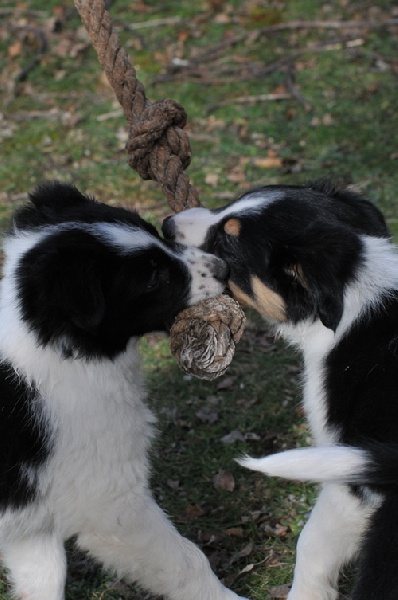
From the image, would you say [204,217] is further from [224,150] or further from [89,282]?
[224,150]

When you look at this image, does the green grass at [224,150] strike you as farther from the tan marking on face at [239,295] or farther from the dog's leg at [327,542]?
the tan marking on face at [239,295]

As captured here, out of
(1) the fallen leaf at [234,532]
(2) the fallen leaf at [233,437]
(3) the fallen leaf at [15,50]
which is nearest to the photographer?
(1) the fallen leaf at [234,532]

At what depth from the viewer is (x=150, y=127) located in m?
4.26

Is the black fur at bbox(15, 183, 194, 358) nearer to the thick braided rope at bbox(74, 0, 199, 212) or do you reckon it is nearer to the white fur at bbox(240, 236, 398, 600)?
the white fur at bbox(240, 236, 398, 600)

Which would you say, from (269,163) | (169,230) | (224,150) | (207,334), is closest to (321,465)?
(207,334)

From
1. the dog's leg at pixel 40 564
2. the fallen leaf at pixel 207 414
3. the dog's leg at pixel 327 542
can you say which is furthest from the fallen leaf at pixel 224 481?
the dog's leg at pixel 40 564

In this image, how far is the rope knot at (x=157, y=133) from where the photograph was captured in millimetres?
4277

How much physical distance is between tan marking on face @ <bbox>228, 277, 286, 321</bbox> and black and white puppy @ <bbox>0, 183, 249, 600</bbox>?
29cm

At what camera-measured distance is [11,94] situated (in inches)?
349

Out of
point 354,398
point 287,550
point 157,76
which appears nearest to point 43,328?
point 354,398

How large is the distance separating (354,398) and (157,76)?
6.03m

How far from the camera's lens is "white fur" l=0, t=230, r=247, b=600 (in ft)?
10.8

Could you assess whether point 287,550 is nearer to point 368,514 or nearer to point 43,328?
point 368,514

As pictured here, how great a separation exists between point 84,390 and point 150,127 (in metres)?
1.48
